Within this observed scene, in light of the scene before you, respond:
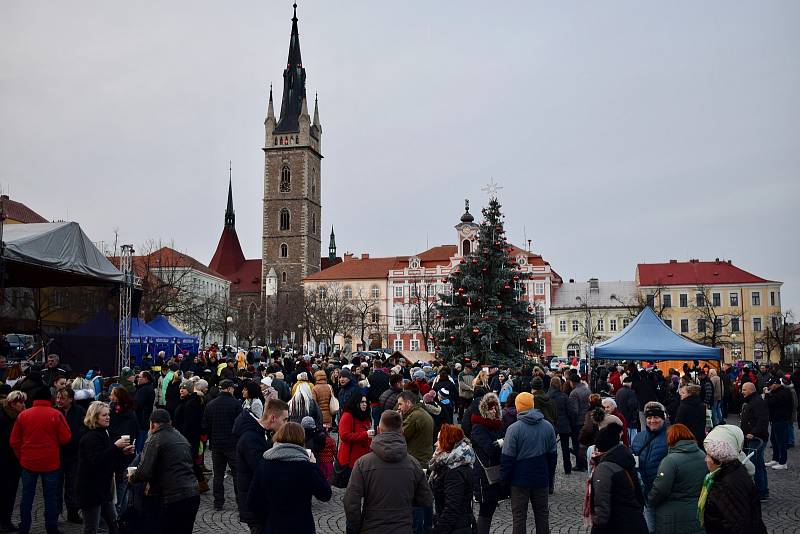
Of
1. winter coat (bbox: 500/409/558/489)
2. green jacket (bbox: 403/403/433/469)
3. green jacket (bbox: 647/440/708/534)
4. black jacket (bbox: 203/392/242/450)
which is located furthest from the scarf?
black jacket (bbox: 203/392/242/450)

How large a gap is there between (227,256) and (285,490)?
11684cm

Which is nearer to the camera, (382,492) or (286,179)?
(382,492)

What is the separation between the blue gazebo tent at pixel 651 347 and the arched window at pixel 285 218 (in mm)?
83027

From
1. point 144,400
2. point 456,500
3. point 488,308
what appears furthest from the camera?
point 488,308

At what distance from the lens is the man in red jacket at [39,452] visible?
27.5 ft

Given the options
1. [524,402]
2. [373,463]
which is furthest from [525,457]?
[373,463]

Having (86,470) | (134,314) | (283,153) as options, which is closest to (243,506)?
(86,470)

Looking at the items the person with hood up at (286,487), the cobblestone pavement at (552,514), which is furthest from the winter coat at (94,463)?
the person with hood up at (286,487)

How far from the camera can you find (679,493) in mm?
5980

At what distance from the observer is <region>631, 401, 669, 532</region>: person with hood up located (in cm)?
753

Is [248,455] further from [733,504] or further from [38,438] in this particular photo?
[733,504]

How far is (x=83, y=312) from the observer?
22.9 m

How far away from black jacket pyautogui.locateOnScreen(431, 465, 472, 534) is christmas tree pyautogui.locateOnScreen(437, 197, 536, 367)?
2125cm

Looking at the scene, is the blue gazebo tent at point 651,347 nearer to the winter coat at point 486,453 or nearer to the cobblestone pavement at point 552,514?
the cobblestone pavement at point 552,514
